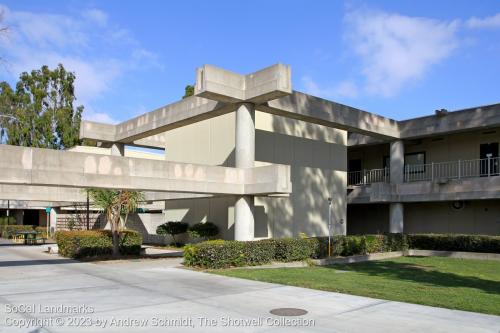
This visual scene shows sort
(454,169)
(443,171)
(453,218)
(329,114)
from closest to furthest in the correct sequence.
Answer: (329,114) → (453,218) → (454,169) → (443,171)

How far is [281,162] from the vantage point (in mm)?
24547

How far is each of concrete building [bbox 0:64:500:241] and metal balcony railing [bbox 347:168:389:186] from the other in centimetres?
10

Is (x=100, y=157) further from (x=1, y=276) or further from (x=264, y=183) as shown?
(x=264, y=183)

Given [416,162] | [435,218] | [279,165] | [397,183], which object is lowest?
[435,218]

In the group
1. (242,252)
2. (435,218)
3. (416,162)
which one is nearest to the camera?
(242,252)

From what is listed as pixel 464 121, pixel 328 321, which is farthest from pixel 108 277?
pixel 464 121

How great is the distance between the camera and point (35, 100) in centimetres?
5538

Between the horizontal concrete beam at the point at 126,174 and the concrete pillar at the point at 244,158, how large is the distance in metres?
0.48

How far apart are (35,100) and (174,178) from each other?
44.0 m

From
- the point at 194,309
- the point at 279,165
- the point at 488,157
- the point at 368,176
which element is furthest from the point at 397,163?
the point at 194,309

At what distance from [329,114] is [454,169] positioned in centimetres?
1035

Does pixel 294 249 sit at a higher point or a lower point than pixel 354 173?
lower

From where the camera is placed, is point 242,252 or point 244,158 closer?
point 242,252

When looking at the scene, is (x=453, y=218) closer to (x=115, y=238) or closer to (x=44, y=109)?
(x=115, y=238)
